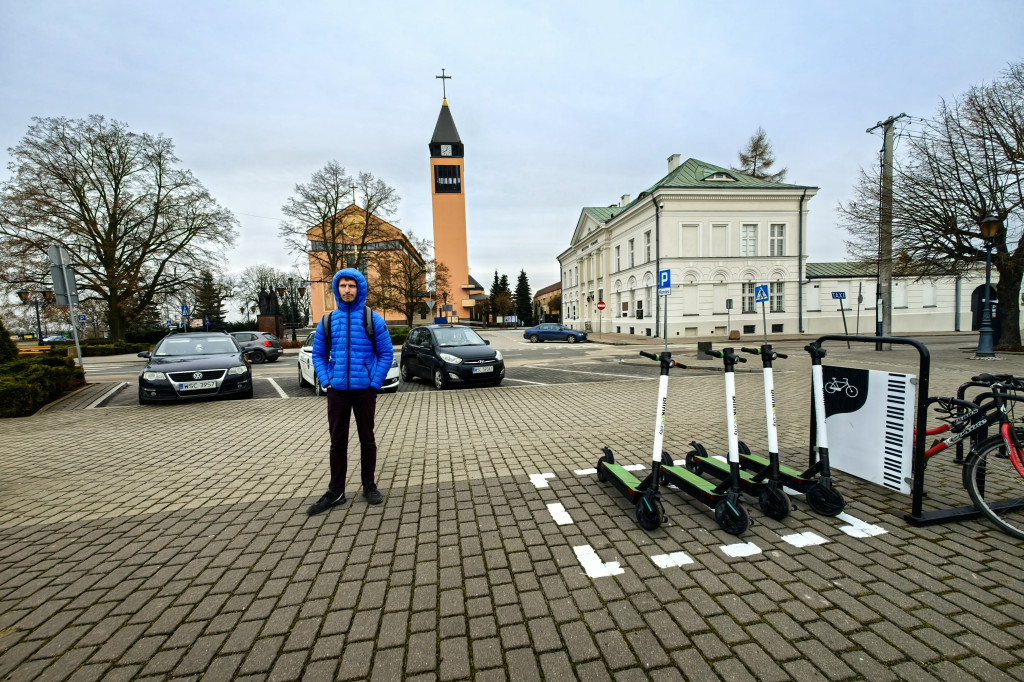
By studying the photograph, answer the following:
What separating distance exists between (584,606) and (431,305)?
89.7 ft

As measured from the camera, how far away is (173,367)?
27.8 ft

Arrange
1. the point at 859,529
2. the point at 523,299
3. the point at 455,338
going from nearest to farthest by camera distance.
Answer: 1. the point at 859,529
2. the point at 455,338
3. the point at 523,299

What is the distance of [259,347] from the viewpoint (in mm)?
20359

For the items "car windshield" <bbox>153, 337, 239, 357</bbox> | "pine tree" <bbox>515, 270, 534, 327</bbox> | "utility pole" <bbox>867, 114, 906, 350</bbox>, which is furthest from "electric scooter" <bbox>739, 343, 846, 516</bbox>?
"pine tree" <bbox>515, 270, 534, 327</bbox>

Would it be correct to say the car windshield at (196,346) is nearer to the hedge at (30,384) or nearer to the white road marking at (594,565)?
the hedge at (30,384)

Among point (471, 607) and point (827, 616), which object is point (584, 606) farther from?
point (827, 616)

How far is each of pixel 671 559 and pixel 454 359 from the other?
7759 millimetres

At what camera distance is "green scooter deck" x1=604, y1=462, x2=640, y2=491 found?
341 cm

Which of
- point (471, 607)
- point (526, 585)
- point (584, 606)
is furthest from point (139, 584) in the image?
point (584, 606)

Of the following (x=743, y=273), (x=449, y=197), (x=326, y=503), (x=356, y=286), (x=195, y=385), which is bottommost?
(x=326, y=503)

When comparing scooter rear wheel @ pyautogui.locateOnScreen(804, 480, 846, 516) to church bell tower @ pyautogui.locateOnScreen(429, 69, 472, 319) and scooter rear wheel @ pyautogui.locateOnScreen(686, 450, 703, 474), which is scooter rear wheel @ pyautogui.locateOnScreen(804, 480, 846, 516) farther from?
church bell tower @ pyautogui.locateOnScreen(429, 69, 472, 319)

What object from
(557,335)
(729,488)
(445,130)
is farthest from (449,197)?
(729,488)

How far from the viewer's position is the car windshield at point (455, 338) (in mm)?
10805

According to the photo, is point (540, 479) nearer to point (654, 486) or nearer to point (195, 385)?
point (654, 486)
